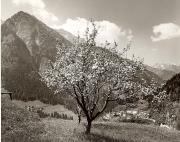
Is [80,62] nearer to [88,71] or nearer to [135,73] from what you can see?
[88,71]

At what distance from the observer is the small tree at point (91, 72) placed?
78.6 ft

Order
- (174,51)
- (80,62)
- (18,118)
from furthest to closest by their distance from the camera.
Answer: (174,51)
(18,118)
(80,62)

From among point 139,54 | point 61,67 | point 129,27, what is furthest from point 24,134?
point 129,27

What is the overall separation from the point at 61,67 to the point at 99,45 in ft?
11.1

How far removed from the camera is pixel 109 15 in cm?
2627

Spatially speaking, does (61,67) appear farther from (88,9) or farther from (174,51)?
(174,51)

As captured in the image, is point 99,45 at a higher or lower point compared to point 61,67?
higher

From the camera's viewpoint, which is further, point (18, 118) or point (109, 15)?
point (18, 118)

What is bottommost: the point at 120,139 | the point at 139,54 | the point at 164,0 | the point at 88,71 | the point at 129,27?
the point at 120,139

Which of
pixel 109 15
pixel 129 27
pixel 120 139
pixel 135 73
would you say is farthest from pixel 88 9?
pixel 120 139

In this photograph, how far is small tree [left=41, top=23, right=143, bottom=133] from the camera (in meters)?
24.0

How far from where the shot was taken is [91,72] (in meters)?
24.2

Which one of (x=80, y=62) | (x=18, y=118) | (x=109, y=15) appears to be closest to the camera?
(x=80, y=62)

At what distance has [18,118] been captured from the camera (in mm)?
28375
